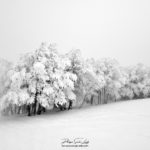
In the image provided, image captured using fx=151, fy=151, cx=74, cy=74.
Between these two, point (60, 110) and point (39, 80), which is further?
point (60, 110)

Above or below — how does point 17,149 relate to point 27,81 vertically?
below

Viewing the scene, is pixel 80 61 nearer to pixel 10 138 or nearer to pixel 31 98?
Result: pixel 31 98

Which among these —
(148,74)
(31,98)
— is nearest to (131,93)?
(148,74)

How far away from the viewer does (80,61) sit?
27.6m

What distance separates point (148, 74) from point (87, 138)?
44829 mm
